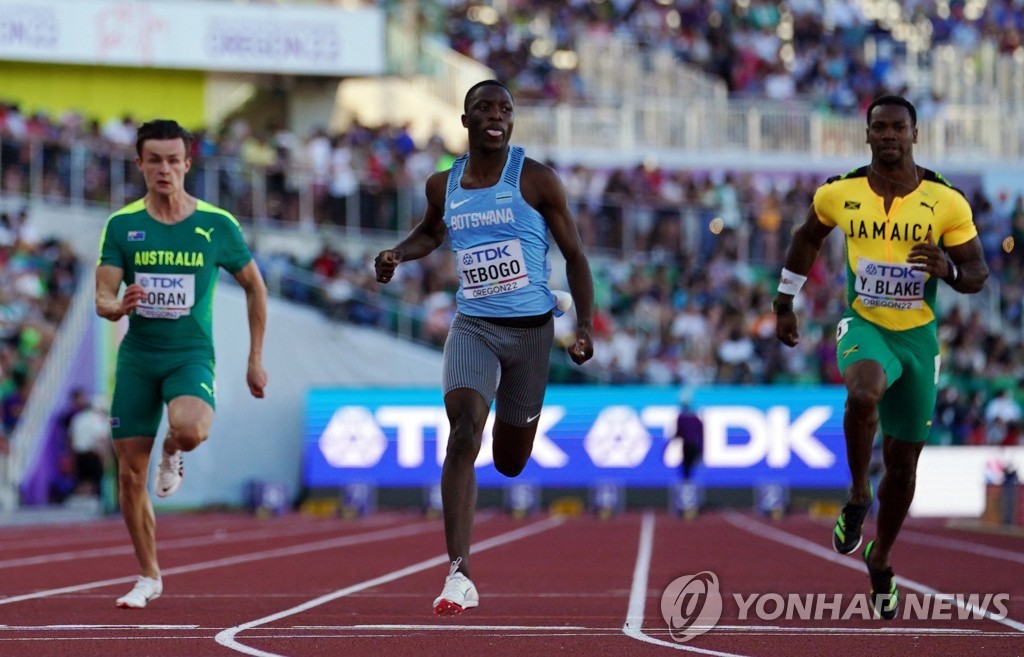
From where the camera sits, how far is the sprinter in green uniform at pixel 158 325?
30.5ft

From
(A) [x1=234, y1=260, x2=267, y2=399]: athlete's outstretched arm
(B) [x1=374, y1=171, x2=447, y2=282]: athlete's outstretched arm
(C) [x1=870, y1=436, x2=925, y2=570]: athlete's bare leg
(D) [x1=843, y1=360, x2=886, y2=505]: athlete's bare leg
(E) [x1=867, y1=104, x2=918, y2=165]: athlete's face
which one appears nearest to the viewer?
(B) [x1=374, y1=171, x2=447, y2=282]: athlete's outstretched arm

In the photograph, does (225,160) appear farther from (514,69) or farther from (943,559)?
(943,559)

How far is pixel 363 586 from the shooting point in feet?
37.0

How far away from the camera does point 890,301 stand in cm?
878

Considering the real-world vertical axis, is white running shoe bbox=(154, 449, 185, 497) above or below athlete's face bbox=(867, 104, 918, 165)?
below

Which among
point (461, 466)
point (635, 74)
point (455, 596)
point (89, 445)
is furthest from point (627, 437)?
point (455, 596)

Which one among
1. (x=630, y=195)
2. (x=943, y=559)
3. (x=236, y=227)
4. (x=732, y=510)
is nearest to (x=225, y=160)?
(x=630, y=195)

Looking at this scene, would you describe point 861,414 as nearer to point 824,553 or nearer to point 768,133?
point 824,553

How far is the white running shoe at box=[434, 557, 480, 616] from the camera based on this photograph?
25.1 ft

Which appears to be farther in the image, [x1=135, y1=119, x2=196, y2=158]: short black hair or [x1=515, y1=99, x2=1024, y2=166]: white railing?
[x1=515, y1=99, x2=1024, y2=166]: white railing

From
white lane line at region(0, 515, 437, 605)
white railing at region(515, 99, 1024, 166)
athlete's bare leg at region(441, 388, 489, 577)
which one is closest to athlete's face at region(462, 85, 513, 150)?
athlete's bare leg at region(441, 388, 489, 577)

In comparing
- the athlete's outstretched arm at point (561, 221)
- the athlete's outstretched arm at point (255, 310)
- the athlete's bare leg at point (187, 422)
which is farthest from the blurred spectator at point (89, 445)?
the athlete's outstretched arm at point (561, 221)

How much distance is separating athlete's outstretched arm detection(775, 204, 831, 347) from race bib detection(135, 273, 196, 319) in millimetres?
2873

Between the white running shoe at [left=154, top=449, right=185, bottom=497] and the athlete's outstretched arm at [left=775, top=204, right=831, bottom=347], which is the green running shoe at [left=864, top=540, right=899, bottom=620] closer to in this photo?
the athlete's outstretched arm at [left=775, top=204, right=831, bottom=347]
